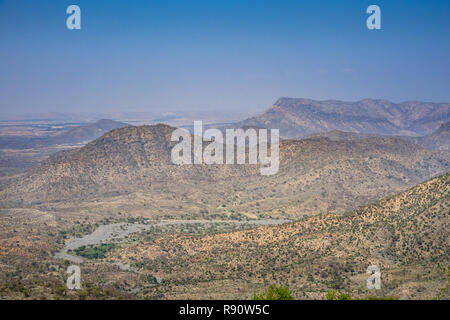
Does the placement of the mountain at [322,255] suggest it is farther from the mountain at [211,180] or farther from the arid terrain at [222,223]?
the mountain at [211,180]

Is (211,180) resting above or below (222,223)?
above

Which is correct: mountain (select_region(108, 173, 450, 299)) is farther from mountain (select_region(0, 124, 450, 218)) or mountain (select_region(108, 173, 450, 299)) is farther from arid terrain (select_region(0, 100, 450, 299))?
mountain (select_region(0, 124, 450, 218))

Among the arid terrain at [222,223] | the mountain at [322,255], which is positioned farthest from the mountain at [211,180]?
the mountain at [322,255]

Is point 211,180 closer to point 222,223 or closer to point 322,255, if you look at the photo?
point 222,223

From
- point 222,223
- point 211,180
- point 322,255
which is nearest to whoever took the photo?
point 322,255

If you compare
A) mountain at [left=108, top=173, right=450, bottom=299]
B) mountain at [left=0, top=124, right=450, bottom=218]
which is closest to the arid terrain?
mountain at [left=108, top=173, right=450, bottom=299]

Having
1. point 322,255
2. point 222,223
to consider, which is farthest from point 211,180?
point 322,255
